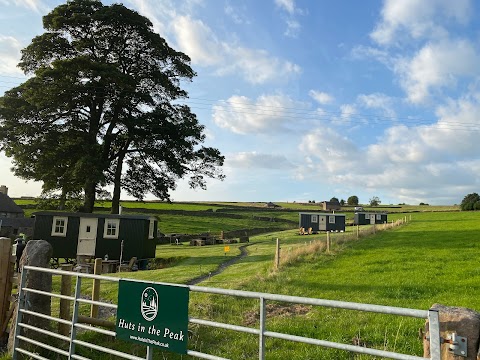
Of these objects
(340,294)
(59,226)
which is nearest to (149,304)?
(340,294)

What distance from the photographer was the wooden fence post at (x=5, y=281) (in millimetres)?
8625

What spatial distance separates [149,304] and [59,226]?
27965 mm

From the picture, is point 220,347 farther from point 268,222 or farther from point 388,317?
point 268,222

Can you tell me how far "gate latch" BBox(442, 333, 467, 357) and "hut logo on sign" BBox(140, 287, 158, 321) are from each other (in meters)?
3.35

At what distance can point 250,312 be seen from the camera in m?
10.5

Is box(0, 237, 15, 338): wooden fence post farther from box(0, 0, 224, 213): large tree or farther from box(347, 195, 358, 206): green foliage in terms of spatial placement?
box(347, 195, 358, 206): green foliage

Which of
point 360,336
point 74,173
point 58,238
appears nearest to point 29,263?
point 360,336

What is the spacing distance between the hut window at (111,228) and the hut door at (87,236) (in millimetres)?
782

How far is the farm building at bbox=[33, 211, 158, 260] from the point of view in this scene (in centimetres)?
2973

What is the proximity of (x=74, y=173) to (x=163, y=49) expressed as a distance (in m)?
14.8

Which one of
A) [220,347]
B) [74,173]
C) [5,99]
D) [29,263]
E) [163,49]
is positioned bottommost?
[220,347]

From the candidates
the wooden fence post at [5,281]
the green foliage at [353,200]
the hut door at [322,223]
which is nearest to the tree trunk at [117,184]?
the wooden fence post at [5,281]

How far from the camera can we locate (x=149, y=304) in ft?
16.6

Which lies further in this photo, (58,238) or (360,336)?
(58,238)
